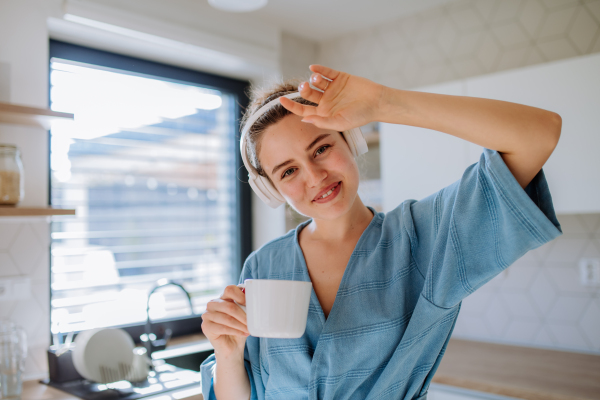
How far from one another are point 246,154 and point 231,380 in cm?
52

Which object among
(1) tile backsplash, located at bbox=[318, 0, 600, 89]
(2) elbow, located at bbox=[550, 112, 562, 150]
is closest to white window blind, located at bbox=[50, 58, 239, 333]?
(1) tile backsplash, located at bbox=[318, 0, 600, 89]

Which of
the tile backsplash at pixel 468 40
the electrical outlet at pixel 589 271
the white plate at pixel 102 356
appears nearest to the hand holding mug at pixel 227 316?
the white plate at pixel 102 356

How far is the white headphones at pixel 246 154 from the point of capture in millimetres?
1062

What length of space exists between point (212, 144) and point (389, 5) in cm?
124

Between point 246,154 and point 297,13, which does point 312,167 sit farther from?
point 297,13

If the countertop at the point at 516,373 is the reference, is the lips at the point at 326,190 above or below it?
above

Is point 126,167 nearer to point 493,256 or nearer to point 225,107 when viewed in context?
point 225,107

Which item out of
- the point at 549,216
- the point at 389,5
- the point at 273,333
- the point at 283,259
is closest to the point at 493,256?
the point at 549,216

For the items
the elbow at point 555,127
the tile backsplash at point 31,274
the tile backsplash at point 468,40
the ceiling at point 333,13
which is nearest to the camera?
the elbow at point 555,127

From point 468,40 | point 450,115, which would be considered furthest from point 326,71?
point 468,40

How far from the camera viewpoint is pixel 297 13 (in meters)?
2.63

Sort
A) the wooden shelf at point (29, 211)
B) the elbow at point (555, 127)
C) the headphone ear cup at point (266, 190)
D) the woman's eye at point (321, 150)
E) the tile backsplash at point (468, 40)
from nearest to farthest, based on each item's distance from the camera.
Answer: the elbow at point (555, 127), the woman's eye at point (321, 150), the headphone ear cup at point (266, 190), the wooden shelf at point (29, 211), the tile backsplash at point (468, 40)

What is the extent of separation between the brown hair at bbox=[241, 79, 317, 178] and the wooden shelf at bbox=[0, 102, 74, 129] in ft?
2.91

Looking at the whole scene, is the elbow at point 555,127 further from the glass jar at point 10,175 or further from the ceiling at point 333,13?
the ceiling at point 333,13
